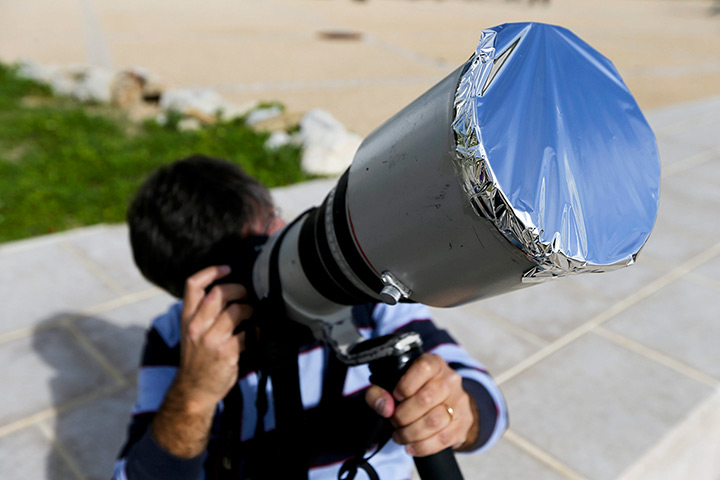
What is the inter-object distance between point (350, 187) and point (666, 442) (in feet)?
5.37

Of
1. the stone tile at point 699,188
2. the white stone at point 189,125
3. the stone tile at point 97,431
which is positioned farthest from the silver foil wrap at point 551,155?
the white stone at point 189,125

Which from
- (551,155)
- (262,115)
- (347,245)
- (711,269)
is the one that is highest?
(551,155)

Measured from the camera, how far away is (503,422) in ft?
4.39

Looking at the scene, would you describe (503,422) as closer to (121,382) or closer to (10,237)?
(121,382)

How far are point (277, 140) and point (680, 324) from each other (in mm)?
3172

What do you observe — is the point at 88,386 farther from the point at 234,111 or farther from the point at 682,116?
the point at 682,116

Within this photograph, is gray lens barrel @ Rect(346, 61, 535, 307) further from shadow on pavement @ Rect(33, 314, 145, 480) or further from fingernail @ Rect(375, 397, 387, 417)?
shadow on pavement @ Rect(33, 314, 145, 480)

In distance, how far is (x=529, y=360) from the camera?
2.42 m

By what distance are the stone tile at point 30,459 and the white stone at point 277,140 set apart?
3056 mm

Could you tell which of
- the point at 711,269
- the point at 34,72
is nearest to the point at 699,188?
the point at 711,269

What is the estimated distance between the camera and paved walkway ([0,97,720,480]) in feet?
6.46

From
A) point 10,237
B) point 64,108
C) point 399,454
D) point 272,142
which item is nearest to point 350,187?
point 399,454

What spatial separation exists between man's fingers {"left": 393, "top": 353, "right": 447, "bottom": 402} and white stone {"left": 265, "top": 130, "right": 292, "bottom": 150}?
395 centimetres

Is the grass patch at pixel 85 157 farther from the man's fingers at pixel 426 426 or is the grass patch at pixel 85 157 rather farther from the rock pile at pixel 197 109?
the man's fingers at pixel 426 426
